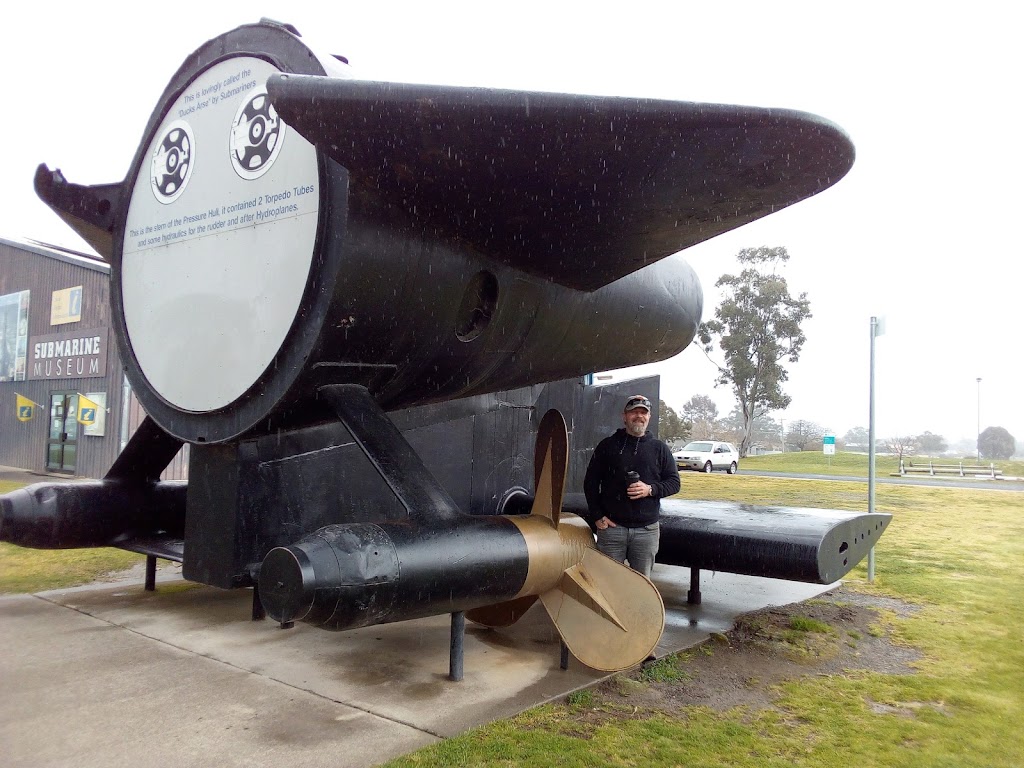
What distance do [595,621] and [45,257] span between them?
1884 cm

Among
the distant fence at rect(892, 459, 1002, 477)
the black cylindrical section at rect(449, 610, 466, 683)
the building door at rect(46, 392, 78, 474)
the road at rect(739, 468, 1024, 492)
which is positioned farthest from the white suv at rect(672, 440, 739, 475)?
the black cylindrical section at rect(449, 610, 466, 683)

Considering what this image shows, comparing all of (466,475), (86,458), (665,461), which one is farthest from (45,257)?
(665,461)

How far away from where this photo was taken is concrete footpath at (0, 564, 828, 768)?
3053mm

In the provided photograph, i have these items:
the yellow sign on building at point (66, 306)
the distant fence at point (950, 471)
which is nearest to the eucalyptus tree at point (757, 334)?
the distant fence at point (950, 471)

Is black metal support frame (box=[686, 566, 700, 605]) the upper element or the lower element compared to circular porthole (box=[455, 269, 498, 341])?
lower

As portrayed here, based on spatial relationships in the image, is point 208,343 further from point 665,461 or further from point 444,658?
point 665,461

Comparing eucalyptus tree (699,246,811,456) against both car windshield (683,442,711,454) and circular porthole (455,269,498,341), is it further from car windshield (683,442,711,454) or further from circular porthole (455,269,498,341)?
circular porthole (455,269,498,341)

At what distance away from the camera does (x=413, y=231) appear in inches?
126

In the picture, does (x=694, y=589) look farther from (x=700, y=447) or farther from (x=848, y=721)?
(x=700, y=447)

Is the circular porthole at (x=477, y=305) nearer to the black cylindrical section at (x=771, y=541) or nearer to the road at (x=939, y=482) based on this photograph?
the black cylindrical section at (x=771, y=541)

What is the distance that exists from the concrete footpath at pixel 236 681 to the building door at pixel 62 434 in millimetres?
13306

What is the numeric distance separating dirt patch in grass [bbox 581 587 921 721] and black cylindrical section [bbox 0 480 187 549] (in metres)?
3.04

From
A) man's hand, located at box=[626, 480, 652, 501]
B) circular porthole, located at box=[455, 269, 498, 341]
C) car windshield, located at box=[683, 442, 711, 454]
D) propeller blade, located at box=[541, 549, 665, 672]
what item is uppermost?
circular porthole, located at box=[455, 269, 498, 341]

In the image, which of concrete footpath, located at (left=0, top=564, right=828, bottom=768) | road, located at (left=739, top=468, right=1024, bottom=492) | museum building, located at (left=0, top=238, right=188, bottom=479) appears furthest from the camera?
road, located at (left=739, top=468, right=1024, bottom=492)
